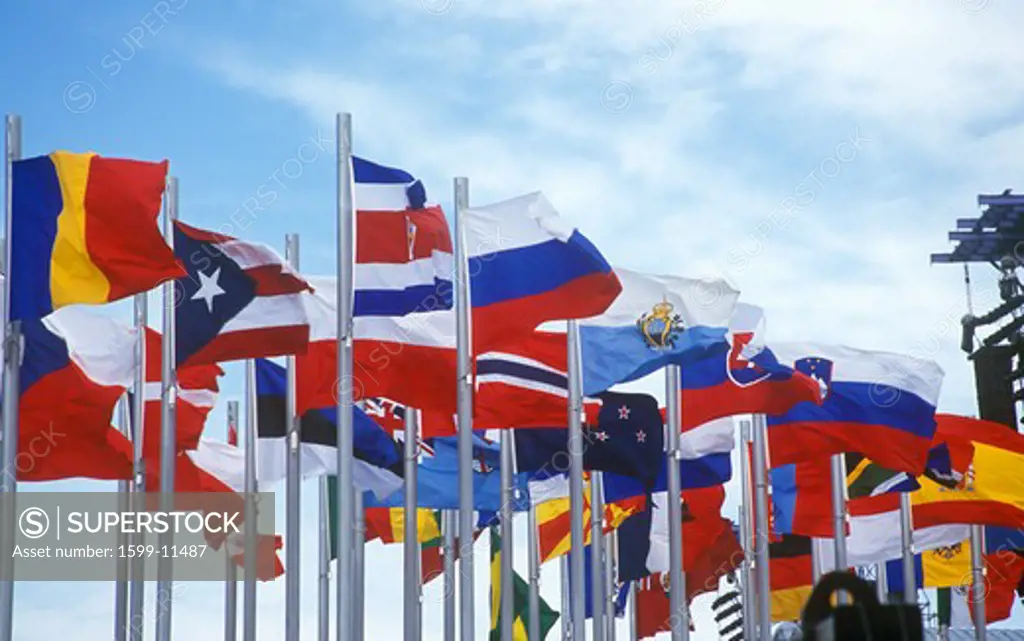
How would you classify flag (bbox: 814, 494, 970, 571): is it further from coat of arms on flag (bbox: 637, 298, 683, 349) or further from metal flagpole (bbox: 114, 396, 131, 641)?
metal flagpole (bbox: 114, 396, 131, 641)

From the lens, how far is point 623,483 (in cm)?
3553

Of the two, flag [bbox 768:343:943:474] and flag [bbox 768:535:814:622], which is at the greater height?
flag [bbox 768:343:943:474]

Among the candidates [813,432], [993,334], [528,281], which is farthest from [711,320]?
[993,334]

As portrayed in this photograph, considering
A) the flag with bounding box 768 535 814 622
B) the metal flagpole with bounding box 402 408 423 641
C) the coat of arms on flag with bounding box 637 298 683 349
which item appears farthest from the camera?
the flag with bounding box 768 535 814 622

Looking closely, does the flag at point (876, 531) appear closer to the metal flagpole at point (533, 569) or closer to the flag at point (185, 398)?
the metal flagpole at point (533, 569)

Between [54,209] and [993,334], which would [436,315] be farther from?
[993,334]

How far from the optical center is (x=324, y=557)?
35.3 metres

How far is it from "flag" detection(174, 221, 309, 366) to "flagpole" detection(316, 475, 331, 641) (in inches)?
410

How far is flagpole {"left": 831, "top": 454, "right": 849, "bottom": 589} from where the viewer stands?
3512 cm

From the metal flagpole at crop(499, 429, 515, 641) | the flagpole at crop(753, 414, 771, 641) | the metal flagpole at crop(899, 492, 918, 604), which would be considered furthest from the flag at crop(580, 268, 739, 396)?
the metal flagpole at crop(899, 492, 918, 604)

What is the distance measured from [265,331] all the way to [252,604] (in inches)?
239

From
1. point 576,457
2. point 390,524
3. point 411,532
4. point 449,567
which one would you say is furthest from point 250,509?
point 390,524

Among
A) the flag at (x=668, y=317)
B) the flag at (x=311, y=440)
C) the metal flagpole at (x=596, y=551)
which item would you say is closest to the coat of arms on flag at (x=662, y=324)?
the flag at (x=668, y=317)

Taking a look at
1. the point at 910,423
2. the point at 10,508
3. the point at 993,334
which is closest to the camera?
the point at 10,508
